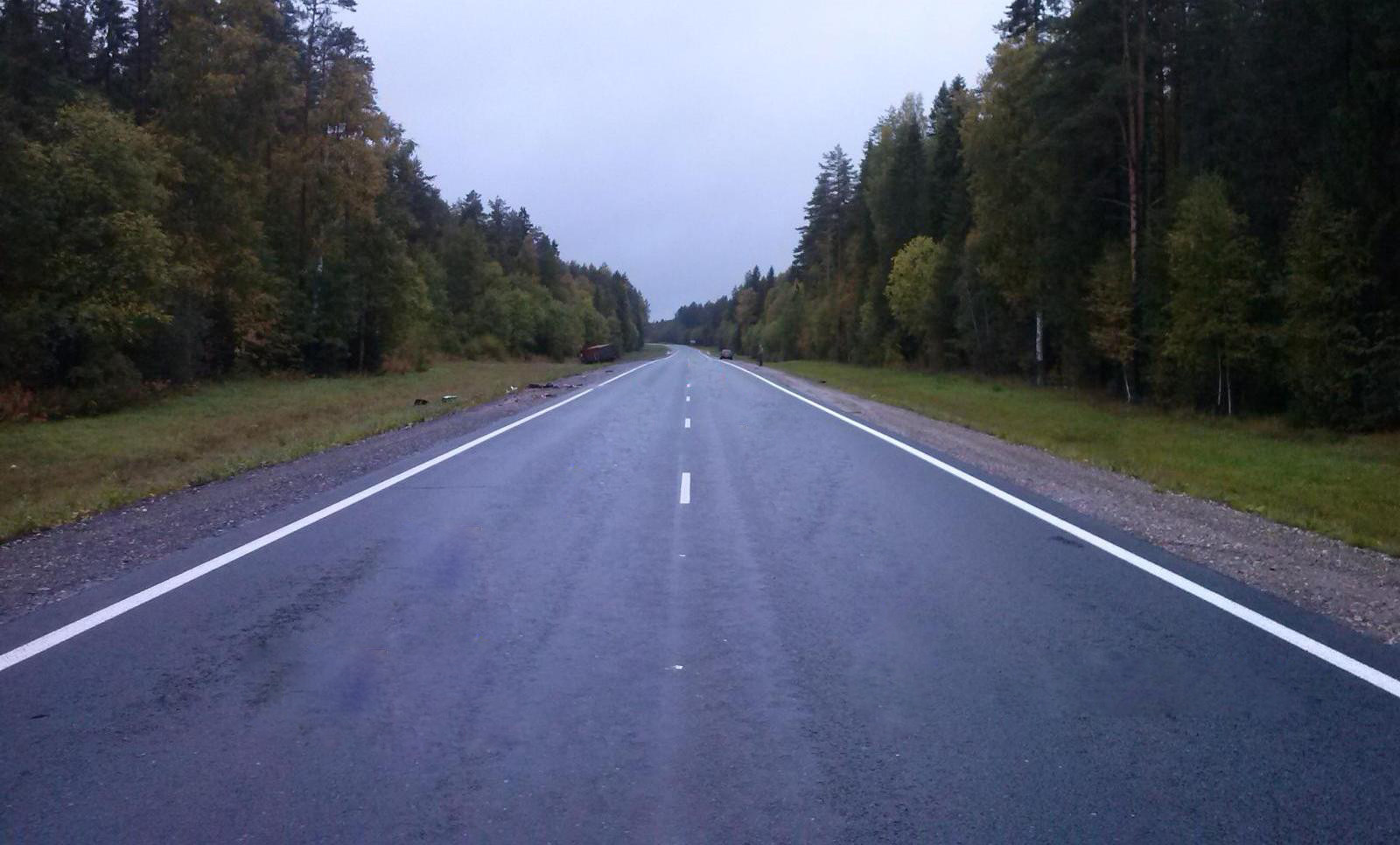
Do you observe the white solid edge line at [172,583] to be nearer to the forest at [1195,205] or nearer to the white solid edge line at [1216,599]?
the white solid edge line at [1216,599]

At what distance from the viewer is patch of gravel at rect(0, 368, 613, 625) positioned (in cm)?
913

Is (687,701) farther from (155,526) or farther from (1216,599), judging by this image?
(155,526)

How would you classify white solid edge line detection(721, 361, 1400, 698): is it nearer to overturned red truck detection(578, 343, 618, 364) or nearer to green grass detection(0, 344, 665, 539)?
green grass detection(0, 344, 665, 539)

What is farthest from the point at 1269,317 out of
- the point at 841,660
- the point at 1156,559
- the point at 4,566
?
the point at 4,566

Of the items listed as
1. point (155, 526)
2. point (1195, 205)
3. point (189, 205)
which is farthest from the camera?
point (189, 205)

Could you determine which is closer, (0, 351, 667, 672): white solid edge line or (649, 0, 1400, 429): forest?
(0, 351, 667, 672): white solid edge line

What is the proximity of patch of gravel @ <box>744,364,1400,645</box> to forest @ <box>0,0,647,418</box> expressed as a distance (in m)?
23.9

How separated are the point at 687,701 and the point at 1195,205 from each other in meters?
27.6

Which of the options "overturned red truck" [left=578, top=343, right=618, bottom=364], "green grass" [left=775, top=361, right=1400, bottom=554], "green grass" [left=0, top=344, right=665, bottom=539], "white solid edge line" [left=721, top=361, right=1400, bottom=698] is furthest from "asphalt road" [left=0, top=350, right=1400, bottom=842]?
"overturned red truck" [left=578, top=343, right=618, bottom=364]

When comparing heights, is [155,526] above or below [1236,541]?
above

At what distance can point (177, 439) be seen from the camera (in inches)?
968

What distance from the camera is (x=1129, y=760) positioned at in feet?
17.6

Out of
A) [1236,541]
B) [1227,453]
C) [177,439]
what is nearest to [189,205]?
[177,439]

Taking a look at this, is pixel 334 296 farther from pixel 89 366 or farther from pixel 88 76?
pixel 89 366
